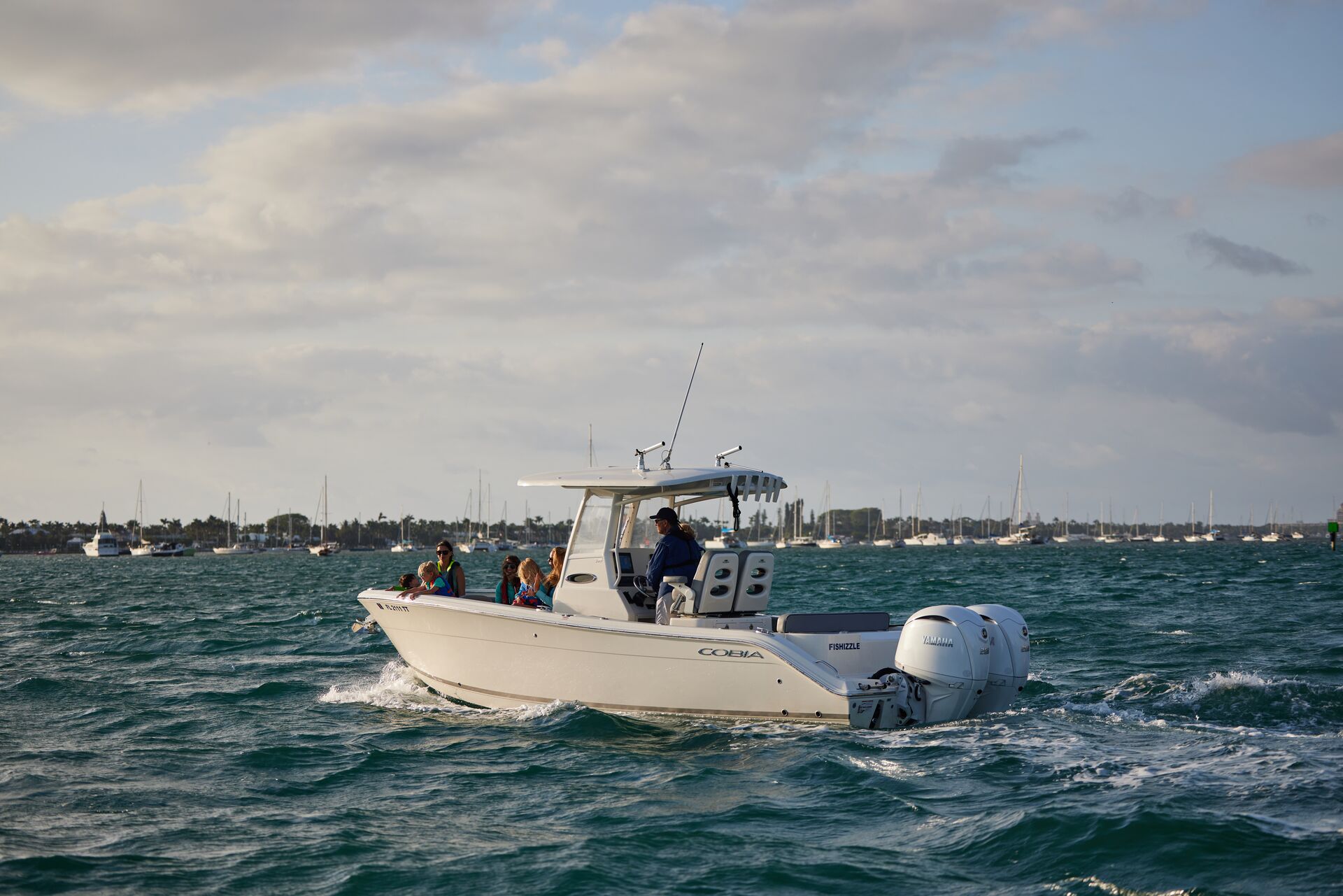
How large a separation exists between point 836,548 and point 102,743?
181900mm

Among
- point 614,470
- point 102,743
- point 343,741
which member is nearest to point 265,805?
point 343,741

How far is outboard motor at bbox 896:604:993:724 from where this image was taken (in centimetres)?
1099

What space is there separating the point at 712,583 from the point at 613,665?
1.34 m

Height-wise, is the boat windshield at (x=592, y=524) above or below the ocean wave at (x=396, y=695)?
above

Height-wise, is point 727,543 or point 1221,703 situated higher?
point 727,543

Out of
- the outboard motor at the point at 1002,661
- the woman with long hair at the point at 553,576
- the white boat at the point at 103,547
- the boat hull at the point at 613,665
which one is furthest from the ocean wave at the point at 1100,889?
the white boat at the point at 103,547

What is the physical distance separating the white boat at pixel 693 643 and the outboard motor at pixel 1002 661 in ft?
0.05

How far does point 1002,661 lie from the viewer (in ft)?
37.2

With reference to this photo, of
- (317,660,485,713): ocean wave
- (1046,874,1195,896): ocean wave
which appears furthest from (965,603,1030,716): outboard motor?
(317,660,485,713): ocean wave

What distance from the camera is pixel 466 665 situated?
13.4m

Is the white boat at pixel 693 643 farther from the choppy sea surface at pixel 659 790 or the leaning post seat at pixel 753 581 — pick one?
the choppy sea surface at pixel 659 790

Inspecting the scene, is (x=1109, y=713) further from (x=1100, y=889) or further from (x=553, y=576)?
(x=553, y=576)

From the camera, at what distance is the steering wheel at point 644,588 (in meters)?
12.5

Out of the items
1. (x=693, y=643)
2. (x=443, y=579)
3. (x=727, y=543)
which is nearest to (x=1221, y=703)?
(x=727, y=543)
